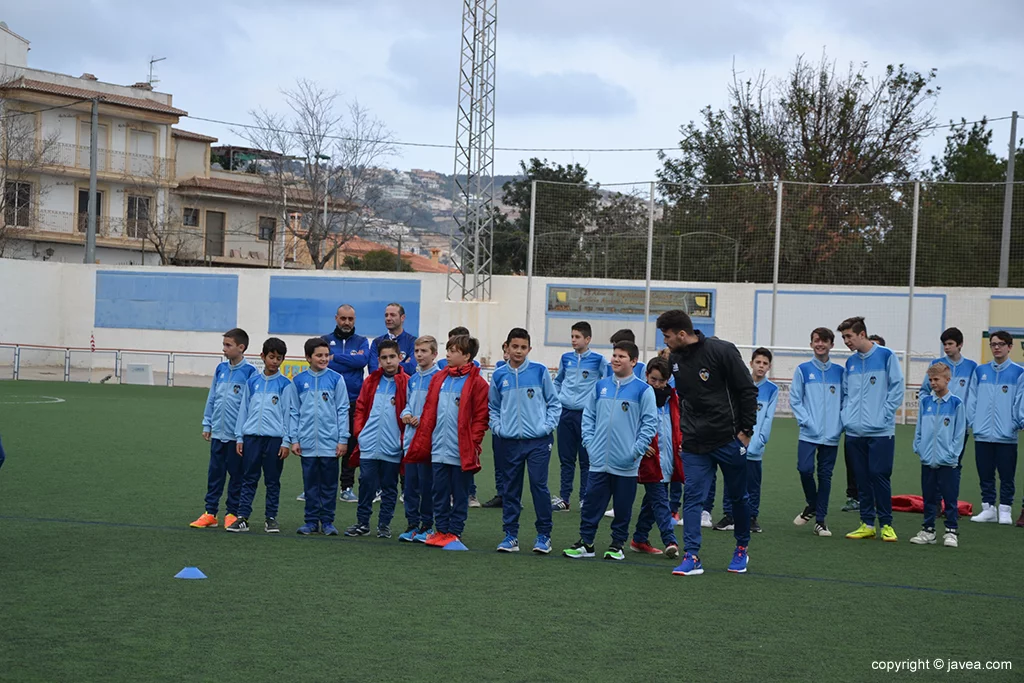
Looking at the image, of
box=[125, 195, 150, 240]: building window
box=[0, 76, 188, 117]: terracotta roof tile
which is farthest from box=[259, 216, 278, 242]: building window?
box=[0, 76, 188, 117]: terracotta roof tile

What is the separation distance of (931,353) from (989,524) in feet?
47.4

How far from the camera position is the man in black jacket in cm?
746

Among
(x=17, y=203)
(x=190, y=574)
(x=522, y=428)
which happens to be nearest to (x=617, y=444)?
(x=522, y=428)

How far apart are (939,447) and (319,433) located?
520 centimetres

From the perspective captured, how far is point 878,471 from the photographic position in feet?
30.6

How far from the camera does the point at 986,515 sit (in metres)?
10.8

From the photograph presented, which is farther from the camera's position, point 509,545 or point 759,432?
point 759,432

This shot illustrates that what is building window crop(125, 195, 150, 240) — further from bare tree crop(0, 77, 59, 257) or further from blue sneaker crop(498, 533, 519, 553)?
blue sneaker crop(498, 533, 519, 553)

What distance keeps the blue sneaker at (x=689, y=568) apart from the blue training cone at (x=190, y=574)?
3.05 metres

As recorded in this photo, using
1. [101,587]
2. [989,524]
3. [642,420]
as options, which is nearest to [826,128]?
[989,524]

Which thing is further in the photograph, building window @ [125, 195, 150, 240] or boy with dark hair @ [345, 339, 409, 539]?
building window @ [125, 195, 150, 240]

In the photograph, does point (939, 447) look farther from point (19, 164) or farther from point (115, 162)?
point (115, 162)

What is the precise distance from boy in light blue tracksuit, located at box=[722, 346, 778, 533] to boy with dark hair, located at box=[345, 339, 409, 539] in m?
2.86

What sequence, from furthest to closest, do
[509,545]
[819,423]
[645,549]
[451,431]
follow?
[819,423], [645,549], [451,431], [509,545]
